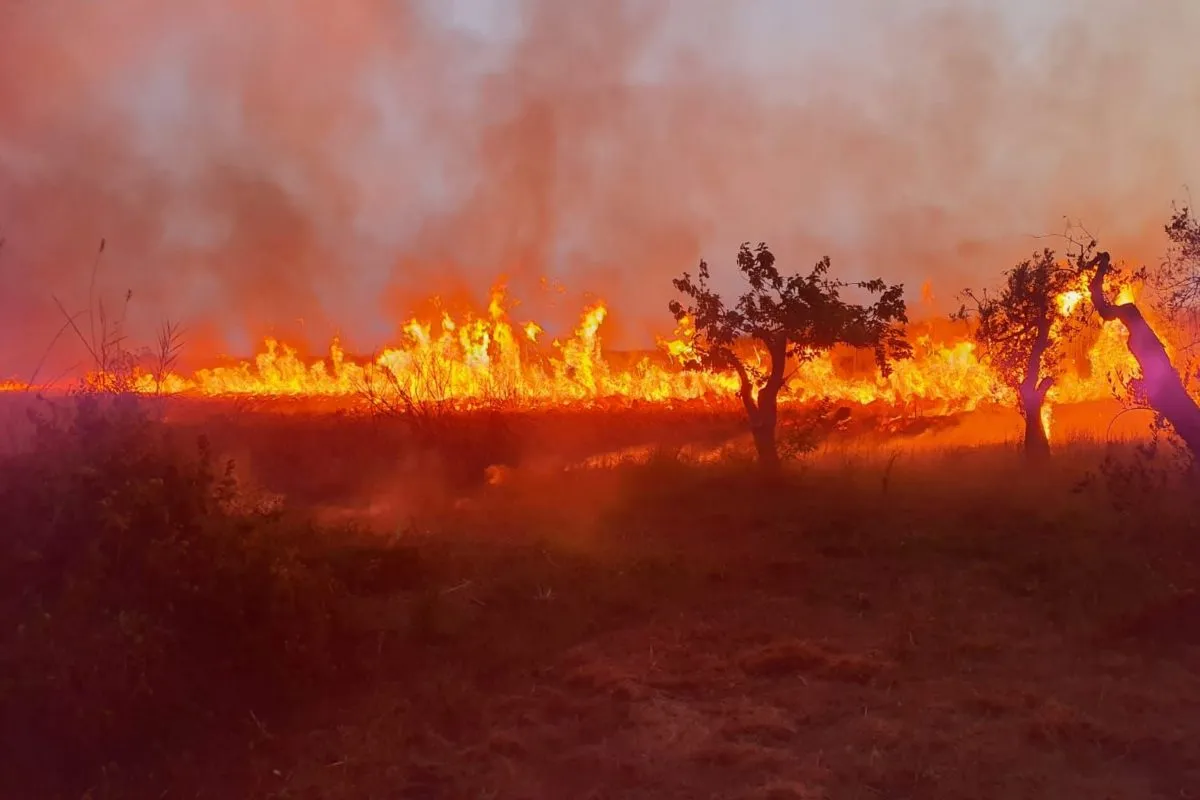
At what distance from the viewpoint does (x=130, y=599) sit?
6.05 meters

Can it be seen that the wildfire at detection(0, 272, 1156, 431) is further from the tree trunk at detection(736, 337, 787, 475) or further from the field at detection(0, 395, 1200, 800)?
the field at detection(0, 395, 1200, 800)

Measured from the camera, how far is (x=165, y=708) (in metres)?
5.82

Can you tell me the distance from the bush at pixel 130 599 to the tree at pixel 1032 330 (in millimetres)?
16626

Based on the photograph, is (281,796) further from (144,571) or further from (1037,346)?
(1037,346)

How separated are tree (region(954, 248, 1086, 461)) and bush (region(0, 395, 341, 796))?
655 inches

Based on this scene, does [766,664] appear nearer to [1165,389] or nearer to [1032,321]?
[1165,389]

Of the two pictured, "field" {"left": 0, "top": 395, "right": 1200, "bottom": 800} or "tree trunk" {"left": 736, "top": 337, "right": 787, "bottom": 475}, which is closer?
"field" {"left": 0, "top": 395, "right": 1200, "bottom": 800}

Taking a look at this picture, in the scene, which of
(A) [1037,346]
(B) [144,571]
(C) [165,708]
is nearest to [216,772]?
(C) [165,708]

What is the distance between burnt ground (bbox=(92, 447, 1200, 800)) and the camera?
5430mm

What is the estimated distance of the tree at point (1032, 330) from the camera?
18.2 m

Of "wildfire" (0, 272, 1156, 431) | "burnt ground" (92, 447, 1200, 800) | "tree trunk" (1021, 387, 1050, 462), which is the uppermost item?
"wildfire" (0, 272, 1156, 431)

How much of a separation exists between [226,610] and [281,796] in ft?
5.84

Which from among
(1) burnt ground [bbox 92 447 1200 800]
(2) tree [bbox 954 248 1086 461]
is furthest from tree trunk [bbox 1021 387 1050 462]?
(1) burnt ground [bbox 92 447 1200 800]

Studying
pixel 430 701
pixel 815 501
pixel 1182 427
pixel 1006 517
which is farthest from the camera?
pixel 815 501
